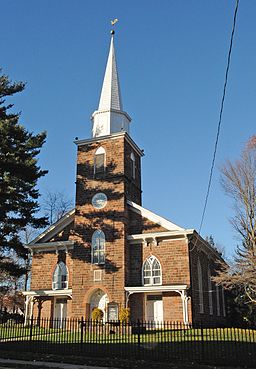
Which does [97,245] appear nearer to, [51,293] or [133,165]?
[51,293]

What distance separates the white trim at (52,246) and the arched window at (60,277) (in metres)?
1.14

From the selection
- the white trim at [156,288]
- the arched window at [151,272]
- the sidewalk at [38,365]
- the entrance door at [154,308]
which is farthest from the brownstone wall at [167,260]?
the sidewalk at [38,365]

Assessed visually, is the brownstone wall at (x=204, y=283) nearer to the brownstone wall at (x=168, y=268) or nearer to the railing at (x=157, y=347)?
the brownstone wall at (x=168, y=268)

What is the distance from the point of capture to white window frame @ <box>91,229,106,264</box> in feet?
91.7

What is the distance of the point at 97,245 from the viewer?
2834 cm

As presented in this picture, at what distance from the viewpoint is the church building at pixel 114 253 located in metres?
26.0

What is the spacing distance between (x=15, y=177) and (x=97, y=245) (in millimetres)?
7296

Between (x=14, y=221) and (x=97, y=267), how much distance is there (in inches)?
254

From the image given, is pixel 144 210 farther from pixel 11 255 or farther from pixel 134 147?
pixel 11 255

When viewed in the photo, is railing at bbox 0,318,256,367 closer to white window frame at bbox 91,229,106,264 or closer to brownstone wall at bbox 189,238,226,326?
brownstone wall at bbox 189,238,226,326

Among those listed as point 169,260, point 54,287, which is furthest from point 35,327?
point 169,260

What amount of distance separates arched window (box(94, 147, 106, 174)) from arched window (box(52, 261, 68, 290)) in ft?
24.1

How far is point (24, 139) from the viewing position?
91.6 ft

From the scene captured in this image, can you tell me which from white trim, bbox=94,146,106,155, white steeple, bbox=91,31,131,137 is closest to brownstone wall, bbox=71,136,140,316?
white trim, bbox=94,146,106,155
